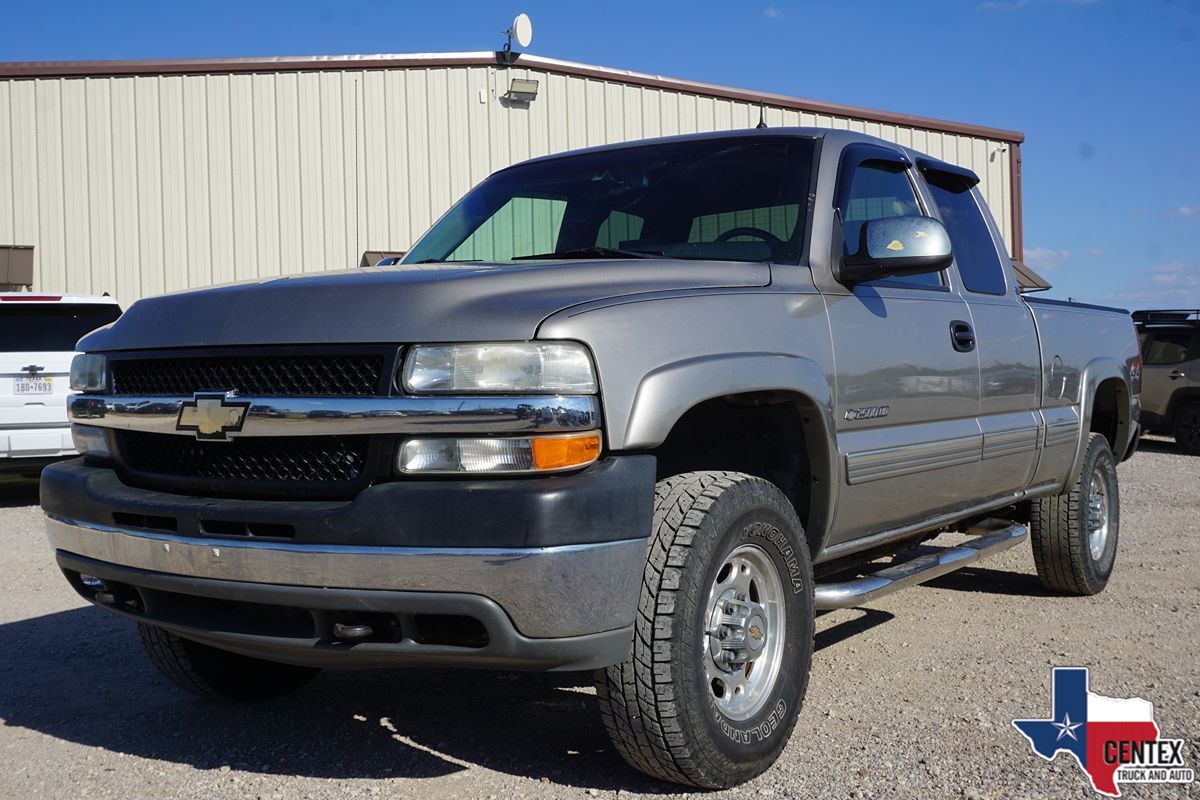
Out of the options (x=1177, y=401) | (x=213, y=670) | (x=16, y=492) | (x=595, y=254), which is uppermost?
(x=595, y=254)

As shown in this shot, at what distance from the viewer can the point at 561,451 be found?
261 cm

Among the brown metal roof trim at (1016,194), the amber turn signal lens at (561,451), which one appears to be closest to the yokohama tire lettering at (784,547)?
the amber turn signal lens at (561,451)

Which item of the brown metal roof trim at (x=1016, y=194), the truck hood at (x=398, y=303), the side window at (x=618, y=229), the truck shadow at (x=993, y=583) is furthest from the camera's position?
the brown metal roof trim at (x=1016, y=194)

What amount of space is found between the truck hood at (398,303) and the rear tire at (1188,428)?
13495 millimetres

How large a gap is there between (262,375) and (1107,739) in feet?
8.82

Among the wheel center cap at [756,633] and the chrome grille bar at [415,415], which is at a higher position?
the chrome grille bar at [415,415]

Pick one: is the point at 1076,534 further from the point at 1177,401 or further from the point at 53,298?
the point at 1177,401

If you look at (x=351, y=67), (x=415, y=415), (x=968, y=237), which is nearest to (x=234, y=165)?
(x=351, y=67)

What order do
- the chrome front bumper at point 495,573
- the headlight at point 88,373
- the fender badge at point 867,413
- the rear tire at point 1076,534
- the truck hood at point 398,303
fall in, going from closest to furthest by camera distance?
1. the chrome front bumper at point 495,573
2. the truck hood at point 398,303
3. the headlight at point 88,373
4. the fender badge at point 867,413
5. the rear tire at point 1076,534

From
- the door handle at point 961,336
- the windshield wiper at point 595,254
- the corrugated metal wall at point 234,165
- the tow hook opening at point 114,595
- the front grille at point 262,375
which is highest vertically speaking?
the corrugated metal wall at point 234,165

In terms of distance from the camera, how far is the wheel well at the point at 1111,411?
6000mm

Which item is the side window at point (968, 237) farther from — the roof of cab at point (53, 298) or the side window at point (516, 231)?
the roof of cab at point (53, 298)

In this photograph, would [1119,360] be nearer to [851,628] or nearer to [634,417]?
[851,628]

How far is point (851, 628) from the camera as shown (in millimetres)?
5023
